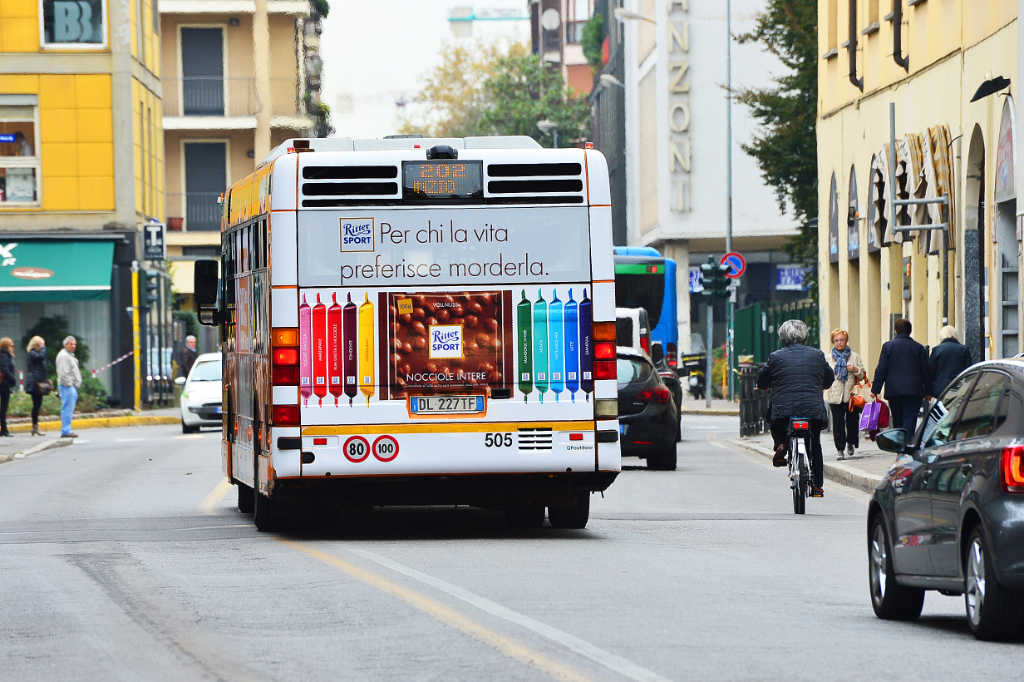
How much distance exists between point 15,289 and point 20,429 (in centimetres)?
955

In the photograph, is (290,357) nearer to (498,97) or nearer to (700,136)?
(700,136)

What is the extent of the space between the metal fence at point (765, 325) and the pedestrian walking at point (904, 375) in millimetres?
16622

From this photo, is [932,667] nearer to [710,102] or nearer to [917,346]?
[917,346]

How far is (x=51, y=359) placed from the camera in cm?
5009

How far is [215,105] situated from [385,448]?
58.1m

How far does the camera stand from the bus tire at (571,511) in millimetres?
17125

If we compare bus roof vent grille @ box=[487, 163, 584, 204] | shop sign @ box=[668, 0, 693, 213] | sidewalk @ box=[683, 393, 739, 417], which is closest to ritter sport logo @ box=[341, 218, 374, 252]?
bus roof vent grille @ box=[487, 163, 584, 204]

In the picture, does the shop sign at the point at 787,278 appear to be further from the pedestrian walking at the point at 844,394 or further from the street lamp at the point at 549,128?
the pedestrian walking at the point at 844,394

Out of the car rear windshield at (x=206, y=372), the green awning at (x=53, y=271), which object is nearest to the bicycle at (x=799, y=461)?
the car rear windshield at (x=206, y=372)

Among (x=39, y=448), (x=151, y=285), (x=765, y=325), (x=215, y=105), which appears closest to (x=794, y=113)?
(x=765, y=325)

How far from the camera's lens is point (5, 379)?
37.7m

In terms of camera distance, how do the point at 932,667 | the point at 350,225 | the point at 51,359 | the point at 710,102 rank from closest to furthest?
the point at 932,667 < the point at 350,225 < the point at 51,359 < the point at 710,102

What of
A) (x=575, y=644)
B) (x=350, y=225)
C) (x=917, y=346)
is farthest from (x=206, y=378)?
(x=575, y=644)

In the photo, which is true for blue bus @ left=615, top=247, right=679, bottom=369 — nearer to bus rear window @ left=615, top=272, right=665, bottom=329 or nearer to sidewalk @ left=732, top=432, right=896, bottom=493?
bus rear window @ left=615, top=272, right=665, bottom=329
